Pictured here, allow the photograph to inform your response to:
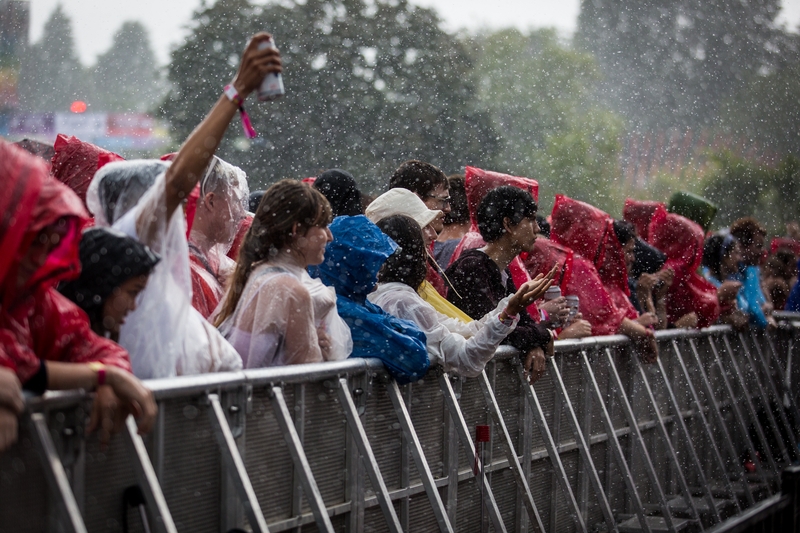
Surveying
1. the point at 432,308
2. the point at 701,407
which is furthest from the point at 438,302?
the point at 701,407

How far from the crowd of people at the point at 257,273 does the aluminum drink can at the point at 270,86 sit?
0.08 ft

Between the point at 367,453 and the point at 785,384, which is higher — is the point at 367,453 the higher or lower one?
the higher one

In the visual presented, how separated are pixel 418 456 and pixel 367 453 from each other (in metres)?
0.42

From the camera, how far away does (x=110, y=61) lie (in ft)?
292

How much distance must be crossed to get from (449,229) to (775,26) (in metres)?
52.2

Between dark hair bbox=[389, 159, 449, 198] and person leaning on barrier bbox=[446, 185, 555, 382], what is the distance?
1.06 feet

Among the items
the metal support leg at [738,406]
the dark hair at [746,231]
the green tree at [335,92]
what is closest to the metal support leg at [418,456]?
the metal support leg at [738,406]

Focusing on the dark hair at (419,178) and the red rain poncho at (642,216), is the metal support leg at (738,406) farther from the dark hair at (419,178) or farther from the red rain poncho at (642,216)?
the dark hair at (419,178)

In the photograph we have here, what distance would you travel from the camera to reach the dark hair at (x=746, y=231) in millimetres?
11000

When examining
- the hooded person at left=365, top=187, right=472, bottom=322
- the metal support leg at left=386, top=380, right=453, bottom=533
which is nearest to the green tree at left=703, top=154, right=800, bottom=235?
the hooded person at left=365, top=187, right=472, bottom=322

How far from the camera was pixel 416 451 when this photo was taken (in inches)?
193

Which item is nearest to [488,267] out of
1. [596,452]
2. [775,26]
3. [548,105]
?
[596,452]

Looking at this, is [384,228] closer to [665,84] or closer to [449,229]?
[449,229]

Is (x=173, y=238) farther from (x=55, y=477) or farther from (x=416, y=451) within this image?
(x=416, y=451)
